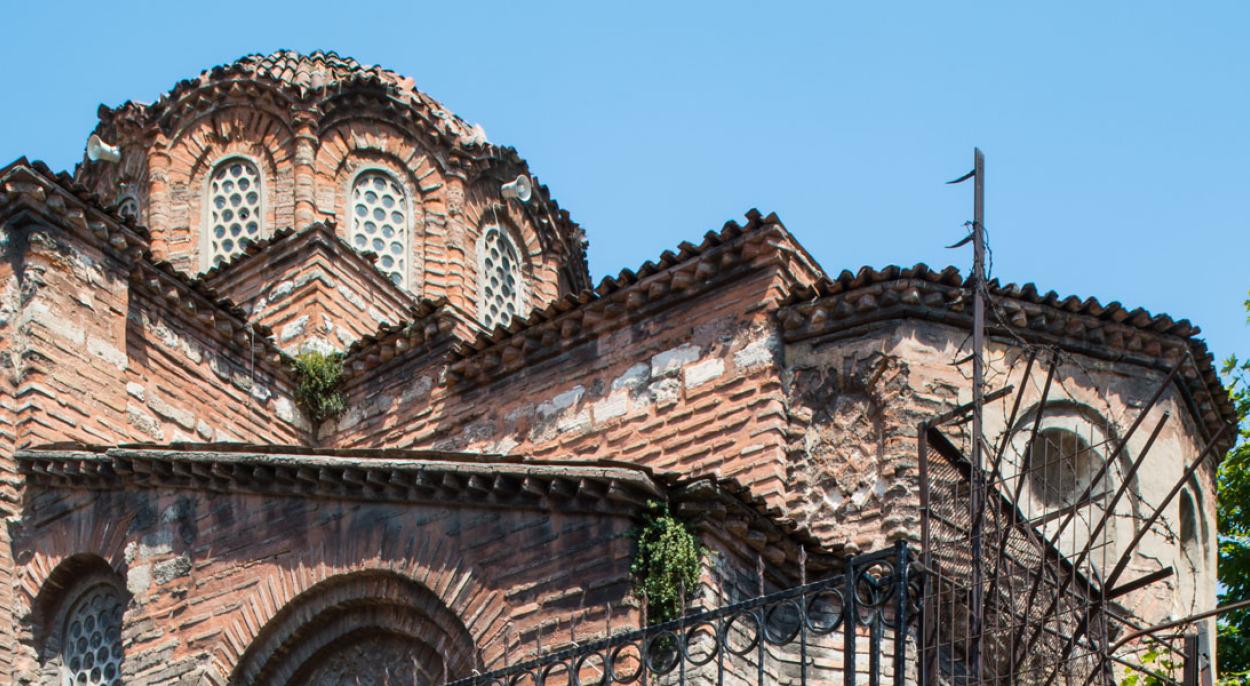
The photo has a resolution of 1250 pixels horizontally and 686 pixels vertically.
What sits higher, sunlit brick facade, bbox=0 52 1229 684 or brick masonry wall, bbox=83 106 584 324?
brick masonry wall, bbox=83 106 584 324

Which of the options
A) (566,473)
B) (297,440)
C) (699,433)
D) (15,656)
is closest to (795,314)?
(699,433)

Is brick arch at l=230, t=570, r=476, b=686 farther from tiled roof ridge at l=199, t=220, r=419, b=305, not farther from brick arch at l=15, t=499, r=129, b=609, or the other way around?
tiled roof ridge at l=199, t=220, r=419, b=305

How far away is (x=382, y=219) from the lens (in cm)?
1881

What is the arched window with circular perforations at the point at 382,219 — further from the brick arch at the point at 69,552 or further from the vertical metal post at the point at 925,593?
the vertical metal post at the point at 925,593

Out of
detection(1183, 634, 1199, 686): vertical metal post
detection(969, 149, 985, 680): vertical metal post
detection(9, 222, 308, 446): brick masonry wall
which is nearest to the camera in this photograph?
detection(969, 149, 985, 680): vertical metal post

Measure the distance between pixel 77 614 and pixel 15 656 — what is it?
1.64 feet

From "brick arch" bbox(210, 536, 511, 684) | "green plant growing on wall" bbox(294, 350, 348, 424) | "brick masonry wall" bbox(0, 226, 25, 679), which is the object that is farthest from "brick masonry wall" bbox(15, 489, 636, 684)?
"green plant growing on wall" bbox(294, 350, 348, 424)

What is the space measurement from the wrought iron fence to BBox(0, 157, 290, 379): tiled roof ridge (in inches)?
224

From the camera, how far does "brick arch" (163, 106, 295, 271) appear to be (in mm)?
18500

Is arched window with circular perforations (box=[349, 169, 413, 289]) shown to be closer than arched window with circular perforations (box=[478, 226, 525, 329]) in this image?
Yes

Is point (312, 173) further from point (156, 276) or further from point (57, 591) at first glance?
point (57, 591)

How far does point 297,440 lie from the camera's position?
16281mm

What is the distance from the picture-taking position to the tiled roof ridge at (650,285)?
14.2m

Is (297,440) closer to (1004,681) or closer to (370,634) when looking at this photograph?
(370,634)
